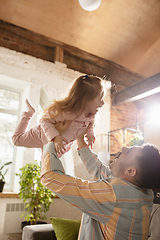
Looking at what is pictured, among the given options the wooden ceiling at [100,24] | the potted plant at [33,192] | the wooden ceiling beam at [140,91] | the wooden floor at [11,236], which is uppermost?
the wooden ceiling at [100,24]

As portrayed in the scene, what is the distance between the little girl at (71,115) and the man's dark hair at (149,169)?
47 centimetres

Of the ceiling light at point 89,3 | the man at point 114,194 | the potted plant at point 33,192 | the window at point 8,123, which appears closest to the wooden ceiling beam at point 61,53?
the window at point 8,123

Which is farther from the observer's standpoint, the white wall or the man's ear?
the white wall

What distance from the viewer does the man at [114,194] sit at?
0.95 metres

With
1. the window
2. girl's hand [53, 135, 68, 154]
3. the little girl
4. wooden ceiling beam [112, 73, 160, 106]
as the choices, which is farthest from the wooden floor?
wooden ceiling beam [112, 73, 160, 106]

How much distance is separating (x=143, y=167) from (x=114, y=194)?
20cm

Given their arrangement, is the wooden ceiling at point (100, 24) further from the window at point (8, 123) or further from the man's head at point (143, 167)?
the man's head at point (143, 167)

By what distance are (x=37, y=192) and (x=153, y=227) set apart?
7.27ft

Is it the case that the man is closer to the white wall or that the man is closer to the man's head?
the man's head

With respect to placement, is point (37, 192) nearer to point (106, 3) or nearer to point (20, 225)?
point (20, 225)

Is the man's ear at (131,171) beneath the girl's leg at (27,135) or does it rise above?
beneath

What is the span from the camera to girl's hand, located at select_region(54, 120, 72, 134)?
1398mm

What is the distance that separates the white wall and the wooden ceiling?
2.29 ft

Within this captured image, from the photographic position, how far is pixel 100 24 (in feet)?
14.4
